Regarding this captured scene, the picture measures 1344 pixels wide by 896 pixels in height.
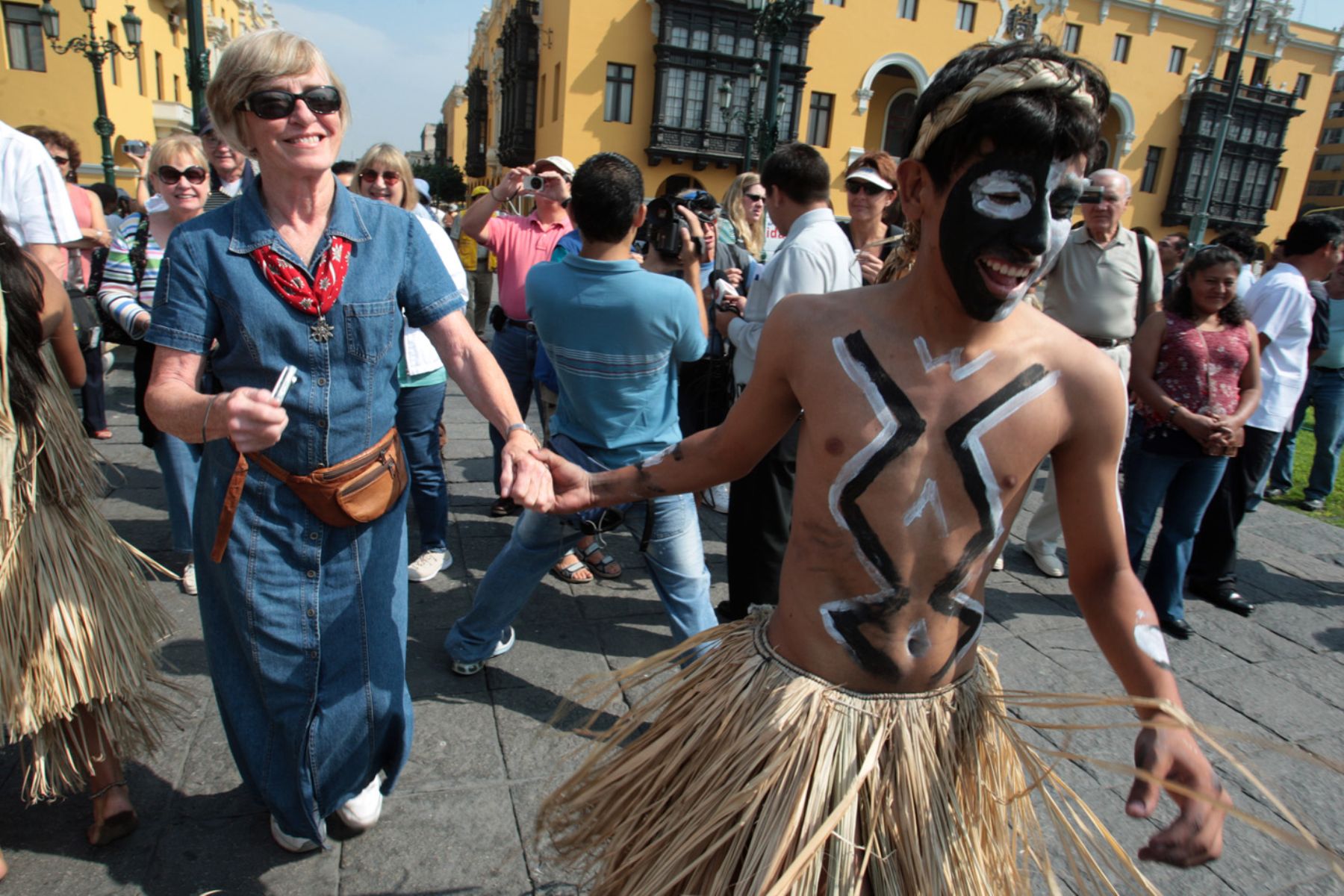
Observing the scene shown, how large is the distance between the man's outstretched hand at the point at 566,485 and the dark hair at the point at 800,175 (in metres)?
2.27

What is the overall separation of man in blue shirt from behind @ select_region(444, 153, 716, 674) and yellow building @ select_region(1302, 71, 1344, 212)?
81869 millimetres

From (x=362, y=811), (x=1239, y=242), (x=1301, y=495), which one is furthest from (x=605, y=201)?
(x=1301, y=495)

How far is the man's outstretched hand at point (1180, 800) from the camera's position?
49.5 inches

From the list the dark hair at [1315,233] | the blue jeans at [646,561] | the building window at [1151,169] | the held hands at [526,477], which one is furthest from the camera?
the building window at [1151,169]

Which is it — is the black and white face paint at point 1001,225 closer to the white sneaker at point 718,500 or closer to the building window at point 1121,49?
the white sneaker at point 718,500

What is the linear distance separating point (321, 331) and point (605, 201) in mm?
1340

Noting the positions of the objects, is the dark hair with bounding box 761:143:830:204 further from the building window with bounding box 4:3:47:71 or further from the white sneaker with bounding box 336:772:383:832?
the building window with bounding box 4:3:47:71

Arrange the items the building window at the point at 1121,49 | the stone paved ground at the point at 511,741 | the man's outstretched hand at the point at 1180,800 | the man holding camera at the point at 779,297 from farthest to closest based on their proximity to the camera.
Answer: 1. the building window at the point at 1121,49
2. the man holding camera at the point at 779,297
3. the stone paved ground at the point at 511,741
4. the man's outstretched hand at the point at 1180,800

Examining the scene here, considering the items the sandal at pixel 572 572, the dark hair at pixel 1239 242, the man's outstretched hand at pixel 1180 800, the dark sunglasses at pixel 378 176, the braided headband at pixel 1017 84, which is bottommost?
the sandal at pixel 572 572

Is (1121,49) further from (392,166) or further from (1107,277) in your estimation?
(392,166)

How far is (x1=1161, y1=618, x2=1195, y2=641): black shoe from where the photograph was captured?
4070mm

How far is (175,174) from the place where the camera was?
3.73 meters

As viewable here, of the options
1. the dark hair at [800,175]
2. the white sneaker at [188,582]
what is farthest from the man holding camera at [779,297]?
the white sneaker at [188,582]

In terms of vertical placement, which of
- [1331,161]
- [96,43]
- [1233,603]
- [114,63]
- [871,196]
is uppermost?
[1331,161]
